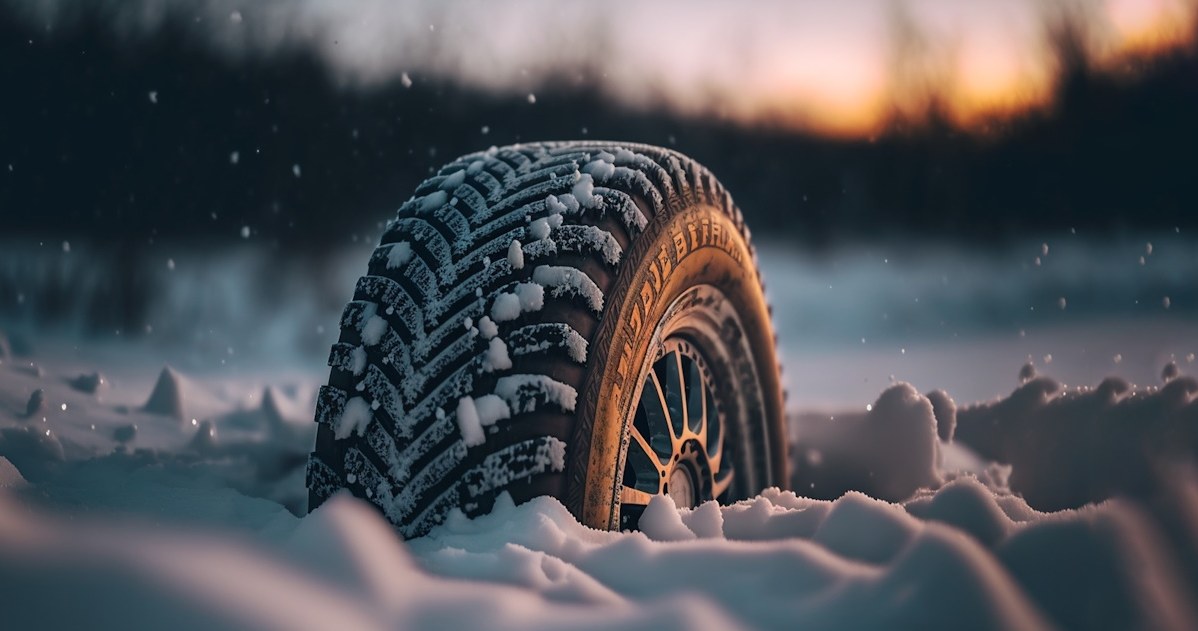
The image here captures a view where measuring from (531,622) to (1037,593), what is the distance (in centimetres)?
78

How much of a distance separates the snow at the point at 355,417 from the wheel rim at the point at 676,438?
60 cm

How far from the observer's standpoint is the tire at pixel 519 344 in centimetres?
191

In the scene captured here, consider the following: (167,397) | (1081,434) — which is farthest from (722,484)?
(167,397)

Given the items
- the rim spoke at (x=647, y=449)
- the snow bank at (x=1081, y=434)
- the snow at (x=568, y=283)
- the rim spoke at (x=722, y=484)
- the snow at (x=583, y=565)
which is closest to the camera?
the snow at (x=583, y=565)

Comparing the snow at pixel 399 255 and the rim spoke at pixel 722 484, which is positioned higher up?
the snow at pixel 399 255

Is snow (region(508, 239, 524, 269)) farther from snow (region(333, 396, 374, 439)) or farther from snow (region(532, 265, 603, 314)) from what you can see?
snow (region(333, 396, 374, 439))

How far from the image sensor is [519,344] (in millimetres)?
1956

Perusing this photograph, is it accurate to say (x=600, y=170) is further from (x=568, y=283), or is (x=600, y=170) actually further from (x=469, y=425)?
(x=469, y=425)

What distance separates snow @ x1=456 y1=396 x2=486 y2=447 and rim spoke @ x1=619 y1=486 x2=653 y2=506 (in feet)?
1.34

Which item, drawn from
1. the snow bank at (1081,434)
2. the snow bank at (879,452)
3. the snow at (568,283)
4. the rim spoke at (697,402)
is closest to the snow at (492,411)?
the snow at (568,283)

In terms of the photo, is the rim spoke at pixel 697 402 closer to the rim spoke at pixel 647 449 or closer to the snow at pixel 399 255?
the rim spoke at pixel 647 449

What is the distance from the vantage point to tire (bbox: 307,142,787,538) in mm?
1910

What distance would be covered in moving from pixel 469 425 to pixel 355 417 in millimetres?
317

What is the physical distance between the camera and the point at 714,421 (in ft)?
9.77
